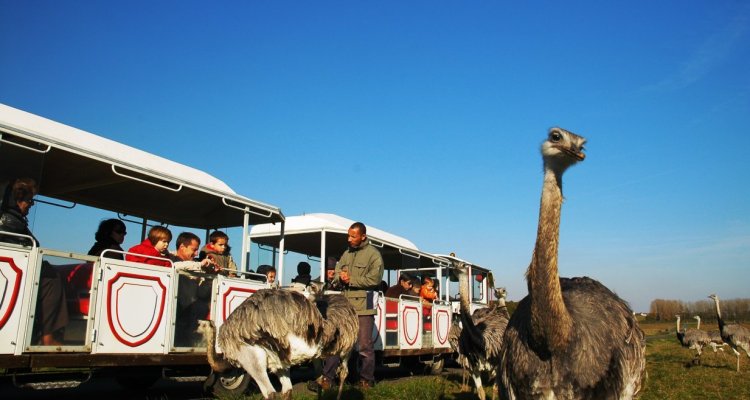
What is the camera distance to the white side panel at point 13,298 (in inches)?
223

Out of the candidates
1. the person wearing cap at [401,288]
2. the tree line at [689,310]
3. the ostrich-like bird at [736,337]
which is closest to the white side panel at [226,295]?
the person wearing cap at [401,288]

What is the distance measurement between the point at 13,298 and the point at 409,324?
7.62 metres

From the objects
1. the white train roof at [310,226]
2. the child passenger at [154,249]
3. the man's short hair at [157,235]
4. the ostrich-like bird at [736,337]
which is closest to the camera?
the child passenger at [154,249]

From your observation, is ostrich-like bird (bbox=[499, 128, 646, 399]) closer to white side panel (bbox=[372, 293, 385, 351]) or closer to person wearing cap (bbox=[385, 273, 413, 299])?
white side panel (bbox=[372, 293, 385, 351])

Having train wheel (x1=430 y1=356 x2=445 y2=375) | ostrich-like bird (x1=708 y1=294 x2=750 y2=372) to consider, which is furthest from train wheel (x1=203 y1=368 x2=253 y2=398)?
ostrich-like bird (x1=708 y1=294 x2=750 y2=372)

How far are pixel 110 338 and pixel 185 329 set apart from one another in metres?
1.08

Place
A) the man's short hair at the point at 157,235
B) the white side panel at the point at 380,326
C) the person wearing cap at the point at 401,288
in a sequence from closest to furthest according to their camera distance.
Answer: the man's short hair at the point at 157,235 → the white side panel at the point at 380,326 → the person wearing cap at the point at 401,288

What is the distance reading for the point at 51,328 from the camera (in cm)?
615

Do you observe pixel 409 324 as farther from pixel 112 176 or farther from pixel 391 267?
pixel 112 176

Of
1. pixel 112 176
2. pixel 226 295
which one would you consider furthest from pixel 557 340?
pixel 112 176

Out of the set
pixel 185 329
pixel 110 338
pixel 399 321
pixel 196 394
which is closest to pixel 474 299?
pixel 399 321

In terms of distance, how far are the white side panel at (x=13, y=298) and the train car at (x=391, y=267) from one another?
4240 millimetres

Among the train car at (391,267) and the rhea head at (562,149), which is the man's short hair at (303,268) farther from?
the rhea head at (562,149)

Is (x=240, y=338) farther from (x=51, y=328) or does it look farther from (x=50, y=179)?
(x=50, y=179)
